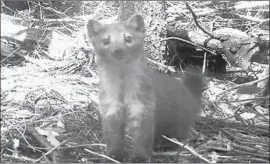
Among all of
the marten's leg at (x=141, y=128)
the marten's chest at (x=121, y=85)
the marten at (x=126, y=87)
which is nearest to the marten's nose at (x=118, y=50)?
the marten at (x=126, y=87)

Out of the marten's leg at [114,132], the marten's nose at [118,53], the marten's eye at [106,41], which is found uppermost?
the marten's eye at [106,41]

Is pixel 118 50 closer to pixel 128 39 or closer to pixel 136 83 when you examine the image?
pixel 128 39

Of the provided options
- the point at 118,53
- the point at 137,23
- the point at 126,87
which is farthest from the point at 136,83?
the point at 137,23

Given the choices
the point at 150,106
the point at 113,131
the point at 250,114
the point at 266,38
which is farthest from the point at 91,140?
the point at 266,38

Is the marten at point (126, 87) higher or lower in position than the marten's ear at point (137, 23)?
lower

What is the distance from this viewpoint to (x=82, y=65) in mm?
2406

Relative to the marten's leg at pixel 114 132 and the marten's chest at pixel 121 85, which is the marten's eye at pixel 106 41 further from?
the marten's leg at pixel 114 132

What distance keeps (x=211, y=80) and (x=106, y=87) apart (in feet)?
1.79

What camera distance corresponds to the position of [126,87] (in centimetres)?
229

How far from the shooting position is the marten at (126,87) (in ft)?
7.34

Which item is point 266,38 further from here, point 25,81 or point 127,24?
point 25,81

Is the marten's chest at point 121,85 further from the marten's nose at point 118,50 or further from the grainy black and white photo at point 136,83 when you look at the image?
the marten's nose at point 118,50

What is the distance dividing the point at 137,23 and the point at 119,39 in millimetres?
126

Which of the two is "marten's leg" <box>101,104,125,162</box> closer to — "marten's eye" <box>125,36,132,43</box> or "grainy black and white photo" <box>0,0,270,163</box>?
"grainy black and white photo" <box>0,0,270,163</box>
